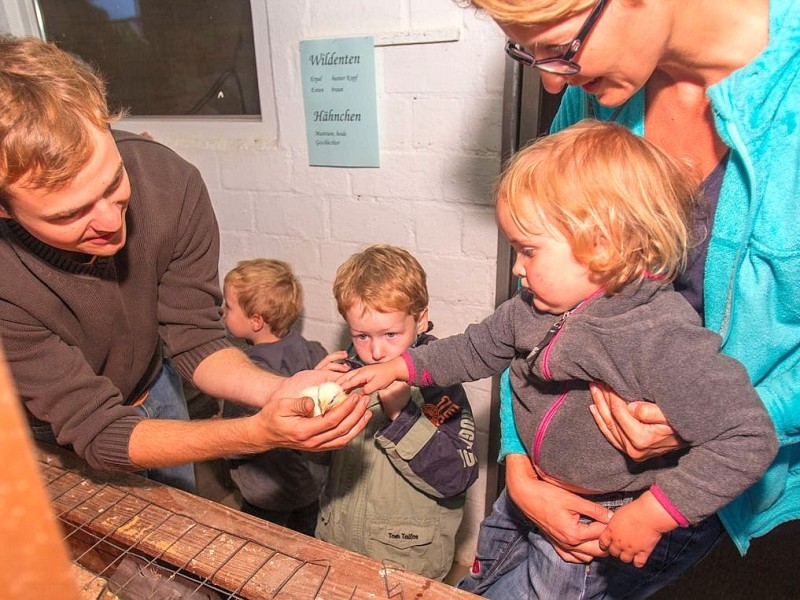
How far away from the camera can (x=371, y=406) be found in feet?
4.97

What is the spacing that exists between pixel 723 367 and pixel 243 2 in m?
1.74

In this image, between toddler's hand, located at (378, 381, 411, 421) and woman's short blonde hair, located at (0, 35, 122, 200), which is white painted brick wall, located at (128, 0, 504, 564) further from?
woman's short blonde hair, located at (0, 35, 122, 200)

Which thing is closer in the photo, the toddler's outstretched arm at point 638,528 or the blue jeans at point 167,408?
the toddler's outstretched arm at point 638,528

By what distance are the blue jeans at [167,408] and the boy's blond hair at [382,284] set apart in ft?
1.62

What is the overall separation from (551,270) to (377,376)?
0.39 m

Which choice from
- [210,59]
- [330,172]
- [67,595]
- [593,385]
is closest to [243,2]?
[210,59]

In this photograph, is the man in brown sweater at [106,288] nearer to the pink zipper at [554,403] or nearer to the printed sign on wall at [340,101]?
the pink zipper at [554,403]

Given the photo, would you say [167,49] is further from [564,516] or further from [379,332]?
[564,516]

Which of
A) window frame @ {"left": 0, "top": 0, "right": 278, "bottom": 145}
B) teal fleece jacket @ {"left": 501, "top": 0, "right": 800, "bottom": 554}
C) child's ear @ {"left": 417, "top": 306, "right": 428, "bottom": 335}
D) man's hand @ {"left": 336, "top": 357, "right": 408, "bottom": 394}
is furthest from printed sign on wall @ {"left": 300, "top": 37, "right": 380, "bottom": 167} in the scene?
teal fleece jacket @ {"left": 501, "top": 0, "right": 800, "bottom": 554}

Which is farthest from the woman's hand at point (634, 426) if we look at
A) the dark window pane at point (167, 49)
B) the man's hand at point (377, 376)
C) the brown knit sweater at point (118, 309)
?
the dark window pane at point (167, 49)

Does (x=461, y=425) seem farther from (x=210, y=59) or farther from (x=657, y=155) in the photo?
(x=210, y=59)

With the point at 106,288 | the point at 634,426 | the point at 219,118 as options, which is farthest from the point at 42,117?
the point at 219,118

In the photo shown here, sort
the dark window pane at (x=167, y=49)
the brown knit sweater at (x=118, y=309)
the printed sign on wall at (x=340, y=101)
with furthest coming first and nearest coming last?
the dark window pane at (x=167, y=49) < the printed sign on wall at (x=340, y=101) < the brown knit sweater at (x=118, y=309)

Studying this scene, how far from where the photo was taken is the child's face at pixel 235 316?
1.92 m
